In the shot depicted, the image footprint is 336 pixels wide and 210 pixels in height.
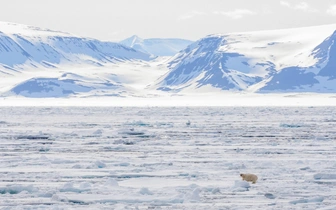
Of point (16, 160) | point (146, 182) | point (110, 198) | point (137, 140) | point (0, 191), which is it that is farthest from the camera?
point (137, 140)

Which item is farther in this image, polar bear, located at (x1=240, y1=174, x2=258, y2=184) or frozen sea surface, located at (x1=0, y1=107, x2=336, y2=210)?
Answer: polar bear, located at (x1=240, y1=174, x2=258, y2=184)

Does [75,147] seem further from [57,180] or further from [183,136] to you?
[57,180]

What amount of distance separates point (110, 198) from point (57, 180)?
3.78 meters

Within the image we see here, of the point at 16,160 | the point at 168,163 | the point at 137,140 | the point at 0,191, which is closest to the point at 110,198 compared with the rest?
the point at 0,191

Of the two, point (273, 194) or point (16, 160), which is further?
point (16, 160)

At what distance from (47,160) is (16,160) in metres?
1.08

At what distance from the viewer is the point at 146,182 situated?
2056cm

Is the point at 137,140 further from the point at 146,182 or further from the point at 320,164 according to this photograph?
the point at 146,182

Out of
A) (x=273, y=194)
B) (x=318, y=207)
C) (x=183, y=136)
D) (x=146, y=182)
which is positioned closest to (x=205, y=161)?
(x=146, y=182)

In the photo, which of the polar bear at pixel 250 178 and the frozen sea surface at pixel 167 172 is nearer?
the frozen sea surface at pixel 167 172

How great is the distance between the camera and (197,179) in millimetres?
21156

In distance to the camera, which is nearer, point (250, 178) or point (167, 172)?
point (250, 178)

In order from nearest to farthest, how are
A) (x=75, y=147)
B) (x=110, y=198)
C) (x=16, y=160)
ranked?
(x=110, y=198)
(x=16, y=160)
(x=75, y=147)

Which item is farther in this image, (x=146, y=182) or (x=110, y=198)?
(x=146, y=182)
